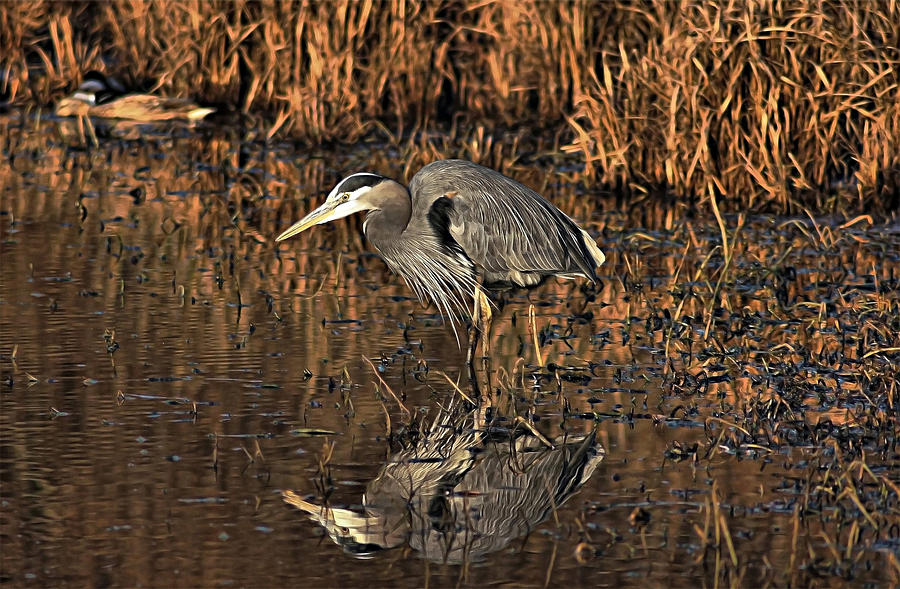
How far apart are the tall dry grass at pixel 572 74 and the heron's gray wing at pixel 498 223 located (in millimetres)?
3085

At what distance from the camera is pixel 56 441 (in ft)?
20.8

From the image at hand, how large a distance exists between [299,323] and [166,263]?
5.83 feet

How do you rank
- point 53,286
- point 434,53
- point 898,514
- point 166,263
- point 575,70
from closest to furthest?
point 898,514
point 53,286
point 166,263
point 575,70
point 434,53

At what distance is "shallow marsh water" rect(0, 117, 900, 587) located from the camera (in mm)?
5195

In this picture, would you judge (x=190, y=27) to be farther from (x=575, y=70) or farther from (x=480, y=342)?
(x=480, y=342)

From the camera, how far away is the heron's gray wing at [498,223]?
27.0 ft

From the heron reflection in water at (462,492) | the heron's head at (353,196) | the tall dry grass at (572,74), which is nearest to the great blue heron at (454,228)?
the heron's head at (353,196)

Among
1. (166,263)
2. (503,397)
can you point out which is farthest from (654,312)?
(166,263)

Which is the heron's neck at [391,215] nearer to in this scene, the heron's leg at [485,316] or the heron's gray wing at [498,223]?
the heron's gray wing at [498,223]

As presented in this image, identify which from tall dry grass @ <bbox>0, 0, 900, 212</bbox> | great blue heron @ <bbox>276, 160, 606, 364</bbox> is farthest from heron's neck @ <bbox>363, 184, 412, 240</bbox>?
tall dry grass @ <bbox>0, 0, 900, 212</bbox>

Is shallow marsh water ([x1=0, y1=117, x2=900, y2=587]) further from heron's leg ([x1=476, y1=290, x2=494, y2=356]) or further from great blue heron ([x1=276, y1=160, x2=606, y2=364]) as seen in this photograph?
great blue heron ([x1=276, y1=160, x2=606, y2=364])

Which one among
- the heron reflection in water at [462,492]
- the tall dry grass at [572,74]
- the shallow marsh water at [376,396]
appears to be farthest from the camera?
the tall dry grass at [572,74]

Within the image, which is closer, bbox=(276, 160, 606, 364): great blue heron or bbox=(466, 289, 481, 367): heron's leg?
bbox=(466, 289, 481, 367): heron's leg

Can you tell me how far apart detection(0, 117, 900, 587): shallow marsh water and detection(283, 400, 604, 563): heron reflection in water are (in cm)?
7
